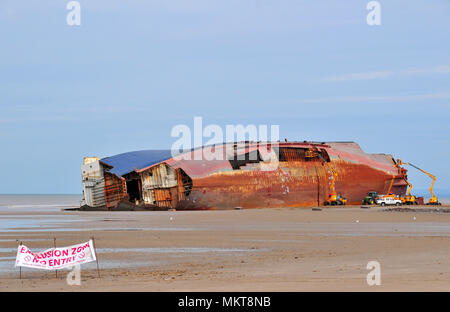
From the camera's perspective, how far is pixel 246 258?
24047mm

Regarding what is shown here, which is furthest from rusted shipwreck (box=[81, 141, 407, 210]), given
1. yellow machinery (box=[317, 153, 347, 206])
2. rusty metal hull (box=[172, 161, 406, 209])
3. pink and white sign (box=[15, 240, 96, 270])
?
pink and white sign (box=[15, 240, 96, 270])

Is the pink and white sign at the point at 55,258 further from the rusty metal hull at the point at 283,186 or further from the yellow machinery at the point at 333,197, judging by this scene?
the yellow machinery at the point at 333,197

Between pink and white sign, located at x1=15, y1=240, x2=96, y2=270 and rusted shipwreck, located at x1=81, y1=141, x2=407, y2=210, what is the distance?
49.9m

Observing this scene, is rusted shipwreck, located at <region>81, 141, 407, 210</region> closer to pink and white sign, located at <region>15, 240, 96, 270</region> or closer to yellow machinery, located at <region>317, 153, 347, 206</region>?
yellow machinery, located at <region>317, 153, 347, 206</region>

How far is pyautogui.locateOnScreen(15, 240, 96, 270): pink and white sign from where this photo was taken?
19.5m

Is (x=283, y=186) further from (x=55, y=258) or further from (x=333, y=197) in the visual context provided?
(x=55, y=258)

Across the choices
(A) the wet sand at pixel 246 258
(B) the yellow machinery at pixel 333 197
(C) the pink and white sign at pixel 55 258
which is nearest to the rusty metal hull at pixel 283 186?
(B) the yellow machinery at pixel 333 197

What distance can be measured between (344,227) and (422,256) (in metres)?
17.0

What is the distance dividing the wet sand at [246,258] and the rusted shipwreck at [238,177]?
31.1 meters

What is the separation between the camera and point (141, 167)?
7262cm

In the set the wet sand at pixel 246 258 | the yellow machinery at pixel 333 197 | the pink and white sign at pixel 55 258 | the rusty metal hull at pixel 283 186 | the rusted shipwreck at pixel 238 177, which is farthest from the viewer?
the yellow machinery at pixel 333 197

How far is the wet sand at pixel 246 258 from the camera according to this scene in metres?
16.9
